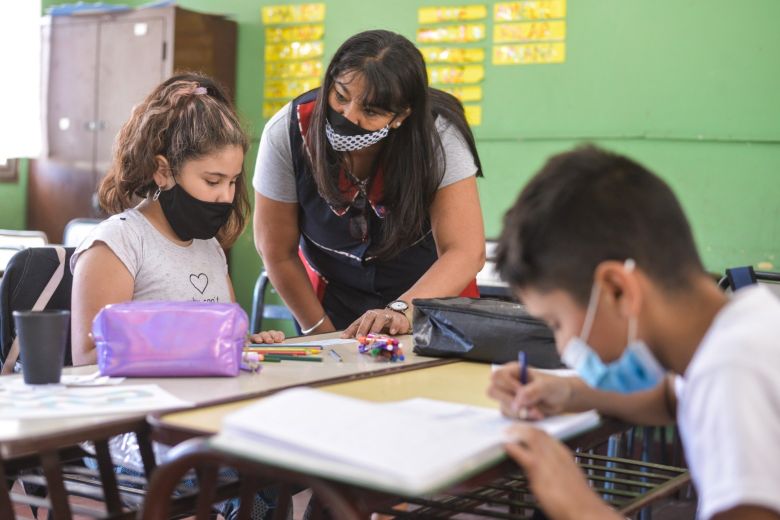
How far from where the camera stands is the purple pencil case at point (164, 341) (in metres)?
1.49

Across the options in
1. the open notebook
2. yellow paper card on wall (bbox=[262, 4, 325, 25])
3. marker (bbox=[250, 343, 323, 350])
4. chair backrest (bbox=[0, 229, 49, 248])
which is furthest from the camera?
yellow paper card on wall (bbox=[262, 4, 325, 25])

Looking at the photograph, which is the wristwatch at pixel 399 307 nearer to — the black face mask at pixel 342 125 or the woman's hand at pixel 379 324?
the woman's hand at pixel 379 324

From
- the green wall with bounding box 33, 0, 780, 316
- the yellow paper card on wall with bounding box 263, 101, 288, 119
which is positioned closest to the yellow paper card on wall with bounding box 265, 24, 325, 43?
the yellow paper card on wall with bounding box 263, 101, 288, 119

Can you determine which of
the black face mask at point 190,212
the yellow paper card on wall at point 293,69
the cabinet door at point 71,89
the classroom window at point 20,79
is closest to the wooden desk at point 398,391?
the black face mask at point 190,212

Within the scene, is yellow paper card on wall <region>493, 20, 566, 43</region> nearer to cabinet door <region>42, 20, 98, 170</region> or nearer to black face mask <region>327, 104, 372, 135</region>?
cabinet door <region>42, 20, 98, 170</region>

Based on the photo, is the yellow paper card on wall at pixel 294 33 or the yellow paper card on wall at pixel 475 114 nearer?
the yellow paper card on wall at pixel 475 114

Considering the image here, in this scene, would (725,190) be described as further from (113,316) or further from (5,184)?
(5,184)

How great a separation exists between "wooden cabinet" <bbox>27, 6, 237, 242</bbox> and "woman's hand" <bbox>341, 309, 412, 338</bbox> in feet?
11.3

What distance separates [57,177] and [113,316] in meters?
4.37

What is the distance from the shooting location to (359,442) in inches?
38.4

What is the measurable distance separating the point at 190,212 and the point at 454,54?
9.97ft

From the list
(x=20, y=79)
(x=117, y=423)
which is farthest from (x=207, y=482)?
(x=20, y=79)

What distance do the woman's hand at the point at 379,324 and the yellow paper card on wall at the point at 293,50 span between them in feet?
11.1

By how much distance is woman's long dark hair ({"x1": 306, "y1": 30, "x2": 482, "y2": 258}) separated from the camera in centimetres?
202
